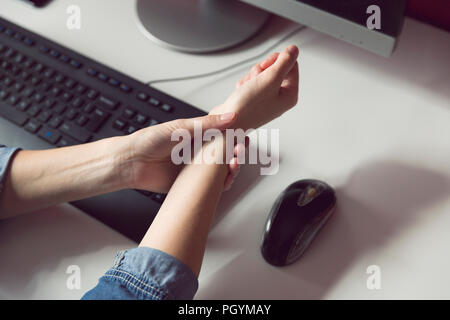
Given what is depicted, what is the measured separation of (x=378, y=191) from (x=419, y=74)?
218 millimetres

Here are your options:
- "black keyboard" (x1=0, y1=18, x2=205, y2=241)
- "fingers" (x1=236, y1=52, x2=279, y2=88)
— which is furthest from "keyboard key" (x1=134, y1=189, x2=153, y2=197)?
"fingers" (x1=236, y1=52, x2=279, y2=88)

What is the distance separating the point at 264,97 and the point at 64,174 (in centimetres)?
28

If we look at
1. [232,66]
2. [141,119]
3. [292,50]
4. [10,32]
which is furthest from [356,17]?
[10,32]

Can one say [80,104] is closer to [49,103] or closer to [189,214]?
[49,103]

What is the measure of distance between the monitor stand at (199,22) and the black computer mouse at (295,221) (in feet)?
0.95

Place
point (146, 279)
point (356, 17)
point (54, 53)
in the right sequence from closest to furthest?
point (146, 279)
point (356, 17)
point (54, 53)

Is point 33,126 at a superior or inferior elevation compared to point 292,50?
inferior

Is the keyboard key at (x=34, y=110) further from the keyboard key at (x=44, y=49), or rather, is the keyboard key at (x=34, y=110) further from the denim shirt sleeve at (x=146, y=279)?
the denim shirt sleeve at (x=146, y=279)

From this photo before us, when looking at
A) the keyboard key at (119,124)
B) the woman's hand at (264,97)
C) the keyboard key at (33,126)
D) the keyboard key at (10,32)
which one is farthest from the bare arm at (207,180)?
the keyboard key at (10,32)

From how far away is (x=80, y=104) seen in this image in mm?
601

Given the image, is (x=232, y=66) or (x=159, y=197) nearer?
(x=159, y=197)

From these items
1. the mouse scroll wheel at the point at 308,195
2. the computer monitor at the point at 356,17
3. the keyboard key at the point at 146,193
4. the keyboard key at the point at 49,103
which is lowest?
the keyboard key at the point at 146,193

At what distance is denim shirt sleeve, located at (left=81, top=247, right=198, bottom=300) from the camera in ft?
1.42

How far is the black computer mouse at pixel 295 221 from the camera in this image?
0.49 metres
